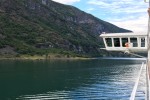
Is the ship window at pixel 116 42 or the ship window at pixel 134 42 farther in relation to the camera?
the ship window at pixel 116 42

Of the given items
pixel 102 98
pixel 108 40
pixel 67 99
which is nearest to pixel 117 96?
pixel 102 98

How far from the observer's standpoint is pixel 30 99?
8419 cm

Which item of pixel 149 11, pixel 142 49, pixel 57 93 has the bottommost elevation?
pixel 57 93

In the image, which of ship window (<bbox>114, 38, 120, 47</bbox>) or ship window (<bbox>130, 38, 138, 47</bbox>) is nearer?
ship window (<bbox>130, 38, 138, 47</bbox>)

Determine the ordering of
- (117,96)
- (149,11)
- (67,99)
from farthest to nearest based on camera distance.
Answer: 1. (117,96)
2. (67,99)
3. (149,11)

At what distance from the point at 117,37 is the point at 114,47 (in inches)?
58.2

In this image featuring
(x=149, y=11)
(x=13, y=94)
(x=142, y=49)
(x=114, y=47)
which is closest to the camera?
(x=149, y=11)

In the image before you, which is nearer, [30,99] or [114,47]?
[114,47]

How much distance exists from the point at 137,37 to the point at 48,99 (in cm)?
4622

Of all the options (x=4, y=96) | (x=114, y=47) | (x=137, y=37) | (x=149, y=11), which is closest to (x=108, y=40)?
(x=114, y=47)

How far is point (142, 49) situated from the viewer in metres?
41.5

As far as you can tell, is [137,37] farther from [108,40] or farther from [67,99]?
[67,99]

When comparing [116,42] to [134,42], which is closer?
[134,42]

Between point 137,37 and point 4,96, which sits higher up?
point 137,37
